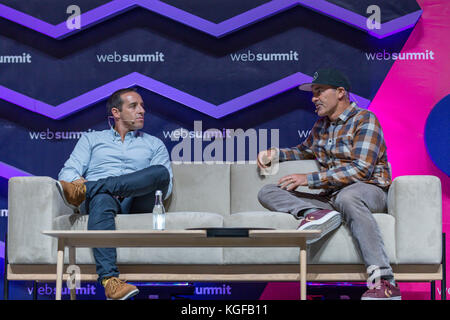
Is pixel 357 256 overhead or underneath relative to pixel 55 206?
underneath

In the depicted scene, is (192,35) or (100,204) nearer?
(100,204)

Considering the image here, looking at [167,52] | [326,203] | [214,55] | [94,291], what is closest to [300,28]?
[214,55]

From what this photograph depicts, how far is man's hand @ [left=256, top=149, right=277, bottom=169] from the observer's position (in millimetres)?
4344

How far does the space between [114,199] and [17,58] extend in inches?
70.1

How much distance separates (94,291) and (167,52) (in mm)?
1834

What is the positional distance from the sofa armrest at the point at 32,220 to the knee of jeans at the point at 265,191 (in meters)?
1.22

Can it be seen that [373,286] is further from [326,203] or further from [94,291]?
[94,291]

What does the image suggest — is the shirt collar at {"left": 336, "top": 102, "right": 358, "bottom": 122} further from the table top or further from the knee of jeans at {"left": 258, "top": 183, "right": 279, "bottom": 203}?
the table top

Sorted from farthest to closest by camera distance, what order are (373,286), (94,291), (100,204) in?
(94,291) < (100,204) < (373,286)

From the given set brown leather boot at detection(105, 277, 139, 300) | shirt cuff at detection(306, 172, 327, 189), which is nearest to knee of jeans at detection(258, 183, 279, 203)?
shirt cuff at detection(306, 172, 327, 189)

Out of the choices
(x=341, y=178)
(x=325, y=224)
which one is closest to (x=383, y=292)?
(x=325, y=224)

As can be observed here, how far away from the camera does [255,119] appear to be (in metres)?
4.84

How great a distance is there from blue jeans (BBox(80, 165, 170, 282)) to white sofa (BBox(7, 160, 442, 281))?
0.13 meters

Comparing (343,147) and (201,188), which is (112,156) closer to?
(201,188)
